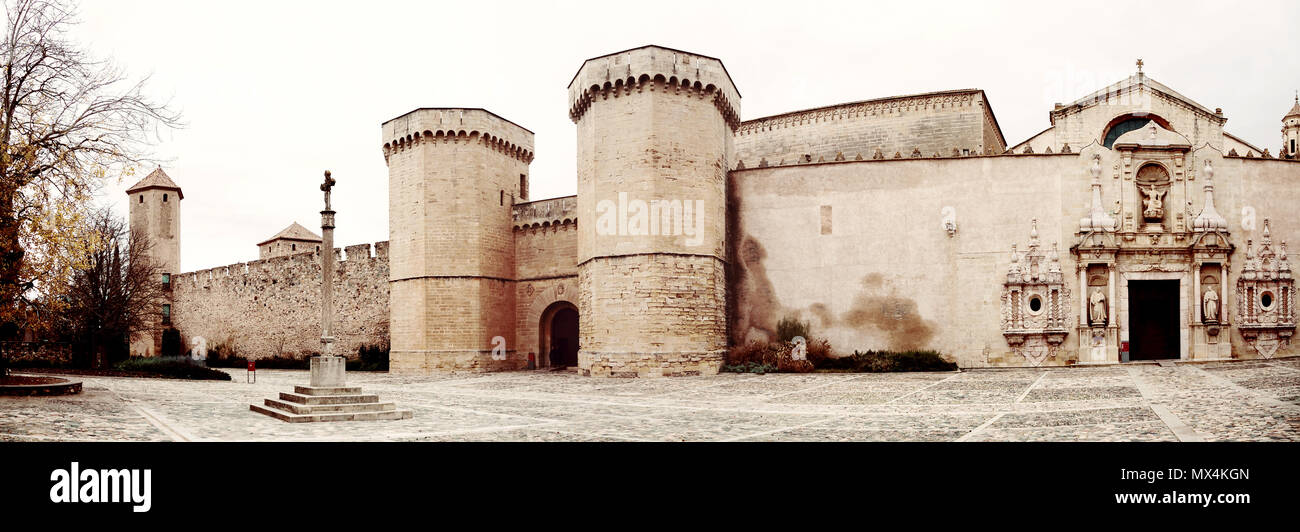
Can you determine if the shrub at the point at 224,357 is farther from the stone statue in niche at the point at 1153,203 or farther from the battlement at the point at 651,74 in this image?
the stone statue in niche at the point at 1153,203

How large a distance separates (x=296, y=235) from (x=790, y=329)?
36112 mm

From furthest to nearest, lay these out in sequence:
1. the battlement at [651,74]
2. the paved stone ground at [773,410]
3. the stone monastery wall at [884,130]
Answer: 1. the stone monastery wall at [884,130]
2. the battlement at [651,74]
3. the paved stone ground at [773,410]

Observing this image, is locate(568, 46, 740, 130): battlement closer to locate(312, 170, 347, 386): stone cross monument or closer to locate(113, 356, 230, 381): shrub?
locate(312, 170, 347, 386): stone cross monument

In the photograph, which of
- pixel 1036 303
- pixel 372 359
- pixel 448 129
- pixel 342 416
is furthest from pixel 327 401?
pixel 372 359

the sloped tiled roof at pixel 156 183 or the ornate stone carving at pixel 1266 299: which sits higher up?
the sloped tiled roof at pixel 156 183

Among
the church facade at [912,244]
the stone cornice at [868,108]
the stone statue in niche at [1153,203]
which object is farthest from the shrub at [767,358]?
the stone cornice at [868,108]

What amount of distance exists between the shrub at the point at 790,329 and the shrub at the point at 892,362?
1088 mm

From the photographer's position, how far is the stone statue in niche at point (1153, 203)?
877 inches

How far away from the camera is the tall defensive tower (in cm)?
4419

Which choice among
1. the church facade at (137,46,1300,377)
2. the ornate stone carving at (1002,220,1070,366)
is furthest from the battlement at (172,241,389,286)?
the ornate stone carving at (1002,220,1070,366)

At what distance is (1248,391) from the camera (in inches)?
515

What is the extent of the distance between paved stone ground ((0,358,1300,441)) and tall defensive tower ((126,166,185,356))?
28.1 metres

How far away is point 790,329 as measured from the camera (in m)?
23.7

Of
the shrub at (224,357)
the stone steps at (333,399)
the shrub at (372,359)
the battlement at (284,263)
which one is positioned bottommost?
the shrub at (224,357)
